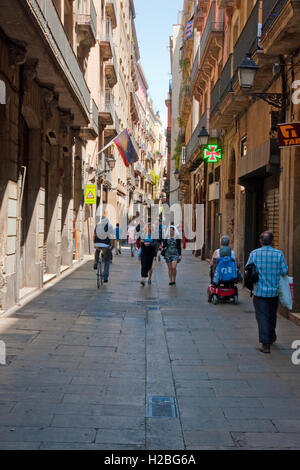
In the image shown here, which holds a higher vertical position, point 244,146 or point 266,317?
point 244,146

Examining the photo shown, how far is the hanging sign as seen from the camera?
70.0 feet

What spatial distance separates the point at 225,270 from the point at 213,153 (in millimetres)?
10248

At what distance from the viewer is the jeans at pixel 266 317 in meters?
7.47

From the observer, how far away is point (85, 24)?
19.8 meters

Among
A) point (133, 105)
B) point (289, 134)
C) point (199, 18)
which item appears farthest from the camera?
point (133, 105)

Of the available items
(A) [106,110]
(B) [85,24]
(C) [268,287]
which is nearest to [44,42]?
(C) [268,287]

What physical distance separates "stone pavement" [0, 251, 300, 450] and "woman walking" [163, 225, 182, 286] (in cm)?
384

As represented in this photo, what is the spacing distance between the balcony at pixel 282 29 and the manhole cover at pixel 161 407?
5.93 meters

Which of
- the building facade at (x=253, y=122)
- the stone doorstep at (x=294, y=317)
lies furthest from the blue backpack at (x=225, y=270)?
the stone doorstep at (x=294, y=317)

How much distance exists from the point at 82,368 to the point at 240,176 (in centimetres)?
Answer: 963

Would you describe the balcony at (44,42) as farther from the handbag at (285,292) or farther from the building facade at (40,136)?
the handbag at (285,292)

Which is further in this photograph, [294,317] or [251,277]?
[294,317]

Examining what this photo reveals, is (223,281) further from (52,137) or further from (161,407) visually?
(161,407)
